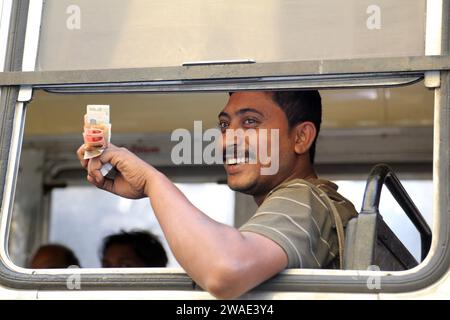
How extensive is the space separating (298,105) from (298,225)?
1.85 ft

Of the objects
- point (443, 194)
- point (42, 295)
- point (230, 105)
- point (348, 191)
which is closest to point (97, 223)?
point (348, 191)

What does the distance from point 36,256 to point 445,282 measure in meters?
3.19

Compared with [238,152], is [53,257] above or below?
below

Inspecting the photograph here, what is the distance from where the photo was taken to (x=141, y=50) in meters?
2.29

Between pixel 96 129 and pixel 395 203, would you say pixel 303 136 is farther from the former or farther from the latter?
pixel 395 203

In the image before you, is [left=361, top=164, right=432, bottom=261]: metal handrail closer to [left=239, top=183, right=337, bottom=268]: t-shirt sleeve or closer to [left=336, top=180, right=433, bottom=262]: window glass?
[left=239, top=183, right=337, bottom=268]: t-shirt sleeve

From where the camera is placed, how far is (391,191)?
103 inches

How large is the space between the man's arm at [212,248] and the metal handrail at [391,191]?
28 centimetres

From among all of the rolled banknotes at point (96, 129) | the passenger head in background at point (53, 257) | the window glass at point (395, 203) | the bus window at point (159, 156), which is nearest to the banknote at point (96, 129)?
the rolled banknotes at point (96, 129)

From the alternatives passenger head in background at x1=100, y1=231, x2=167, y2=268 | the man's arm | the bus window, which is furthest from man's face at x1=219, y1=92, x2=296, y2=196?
passenger head in background at x1=100, y1=231, x2=167, y2=268

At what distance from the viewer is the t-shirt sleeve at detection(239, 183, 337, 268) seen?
2129mm

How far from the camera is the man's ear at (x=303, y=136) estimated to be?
2.68 m

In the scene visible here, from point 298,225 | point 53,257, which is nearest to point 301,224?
point 298,225
